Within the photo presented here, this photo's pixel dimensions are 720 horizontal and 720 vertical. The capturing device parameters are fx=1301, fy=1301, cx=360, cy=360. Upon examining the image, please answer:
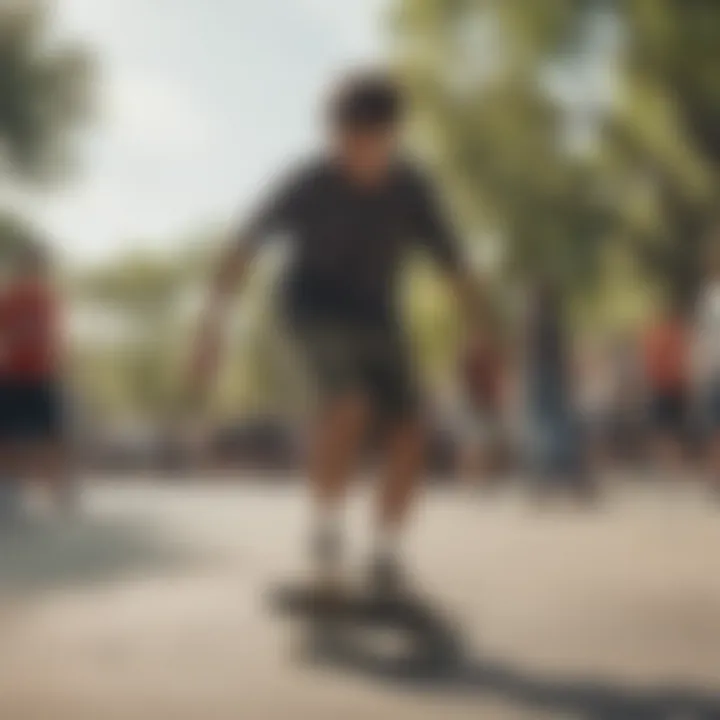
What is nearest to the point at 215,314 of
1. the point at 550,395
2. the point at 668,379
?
the point at 550,395

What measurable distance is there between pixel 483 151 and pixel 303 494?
0.34 meters

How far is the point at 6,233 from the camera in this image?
1.17m

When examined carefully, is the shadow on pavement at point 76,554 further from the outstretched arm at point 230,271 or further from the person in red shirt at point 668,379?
the person in red shirt at point 668,379

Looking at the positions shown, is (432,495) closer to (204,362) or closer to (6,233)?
(204,362)

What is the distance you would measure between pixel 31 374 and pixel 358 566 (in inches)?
13.2

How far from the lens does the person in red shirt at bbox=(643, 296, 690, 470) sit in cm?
117

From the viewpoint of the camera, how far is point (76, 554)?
1.16 meters

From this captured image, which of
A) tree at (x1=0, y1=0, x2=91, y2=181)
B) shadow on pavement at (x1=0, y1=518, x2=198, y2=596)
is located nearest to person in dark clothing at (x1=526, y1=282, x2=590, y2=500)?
shadow on pavement at (x1=0, y1=518, x2=198, y2=596)

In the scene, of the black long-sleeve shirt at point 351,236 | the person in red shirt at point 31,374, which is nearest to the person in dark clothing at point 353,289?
the black long-sleeve shirt at point 351,236

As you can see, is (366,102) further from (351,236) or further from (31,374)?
(31,374)

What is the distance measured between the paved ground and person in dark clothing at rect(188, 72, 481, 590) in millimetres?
41

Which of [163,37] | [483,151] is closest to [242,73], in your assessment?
[163,37]

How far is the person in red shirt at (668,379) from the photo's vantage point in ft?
3.83

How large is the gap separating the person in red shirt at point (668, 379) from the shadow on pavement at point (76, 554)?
1.44ft
